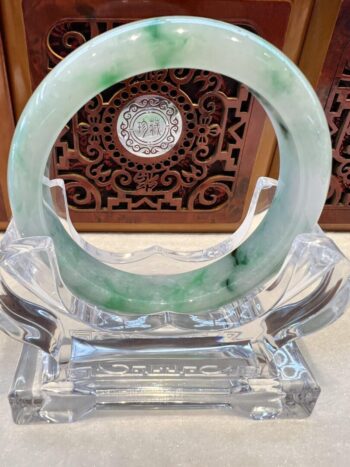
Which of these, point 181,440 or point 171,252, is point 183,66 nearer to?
point 171,252

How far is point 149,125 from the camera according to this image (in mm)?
746

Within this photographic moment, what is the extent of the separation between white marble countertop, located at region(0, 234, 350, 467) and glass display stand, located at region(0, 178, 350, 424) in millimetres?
14

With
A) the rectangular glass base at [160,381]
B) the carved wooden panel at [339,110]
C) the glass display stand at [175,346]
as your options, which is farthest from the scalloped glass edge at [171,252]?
the carved wooden panel at [339,110]

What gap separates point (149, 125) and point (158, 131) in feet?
0.06

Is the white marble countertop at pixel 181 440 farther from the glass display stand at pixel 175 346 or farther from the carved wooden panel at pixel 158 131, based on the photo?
the carved wooden panel at pixel 158 131

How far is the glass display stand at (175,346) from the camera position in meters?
0.49

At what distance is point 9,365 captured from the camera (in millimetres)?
582

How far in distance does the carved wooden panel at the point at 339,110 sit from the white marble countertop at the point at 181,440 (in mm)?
424

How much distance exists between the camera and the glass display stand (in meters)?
0.49

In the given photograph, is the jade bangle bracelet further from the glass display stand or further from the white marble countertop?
the white marble countertop

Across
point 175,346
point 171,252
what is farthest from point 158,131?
point 175,346

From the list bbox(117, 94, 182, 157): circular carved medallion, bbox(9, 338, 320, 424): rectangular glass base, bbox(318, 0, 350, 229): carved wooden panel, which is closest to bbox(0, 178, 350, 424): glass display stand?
bbox(9, 338, 320, 424): rectangular glass base

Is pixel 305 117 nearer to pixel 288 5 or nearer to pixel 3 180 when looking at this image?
pixel 288 5

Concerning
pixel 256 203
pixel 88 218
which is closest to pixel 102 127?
pixel 88 218
